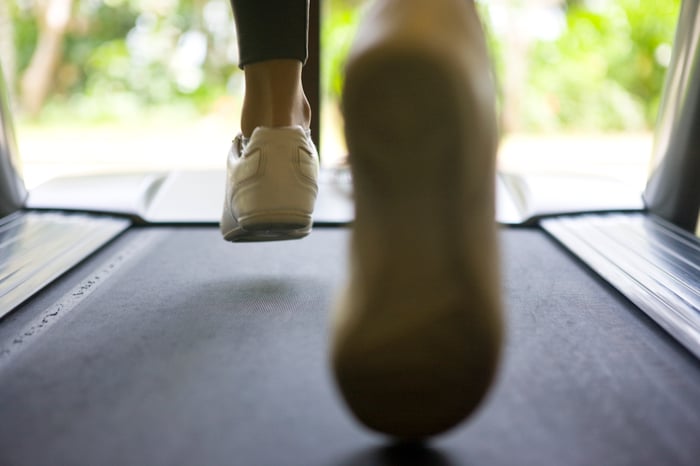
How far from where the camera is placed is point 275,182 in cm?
90

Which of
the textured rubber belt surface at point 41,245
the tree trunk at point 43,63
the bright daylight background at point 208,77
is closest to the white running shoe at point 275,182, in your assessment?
the textured rubber belt surface at point 41,245

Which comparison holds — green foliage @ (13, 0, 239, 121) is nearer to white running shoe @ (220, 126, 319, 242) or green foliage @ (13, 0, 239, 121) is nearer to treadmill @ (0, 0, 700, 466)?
treadmill @ (0, 0, 700, 466)

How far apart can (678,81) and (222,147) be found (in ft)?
8.55

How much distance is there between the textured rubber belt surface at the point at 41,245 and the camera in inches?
40.5

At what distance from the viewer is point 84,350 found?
783 mm

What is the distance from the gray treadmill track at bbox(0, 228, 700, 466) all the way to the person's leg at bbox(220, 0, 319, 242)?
0.14m

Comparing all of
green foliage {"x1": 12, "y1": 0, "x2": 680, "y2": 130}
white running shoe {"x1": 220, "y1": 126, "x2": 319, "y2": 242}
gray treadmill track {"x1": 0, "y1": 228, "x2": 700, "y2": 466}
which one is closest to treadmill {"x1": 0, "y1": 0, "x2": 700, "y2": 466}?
gray treadmill track {"x1": 0, "y1": 228, "x2": 700, "y2": 466}

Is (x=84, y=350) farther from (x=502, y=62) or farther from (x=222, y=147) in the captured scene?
(x=502, y=62)

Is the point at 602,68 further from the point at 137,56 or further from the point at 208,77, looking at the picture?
the point at 137,56

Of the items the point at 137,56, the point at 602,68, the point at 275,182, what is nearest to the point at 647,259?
the point at 275,182

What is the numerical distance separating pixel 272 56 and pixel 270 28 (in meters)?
0.04

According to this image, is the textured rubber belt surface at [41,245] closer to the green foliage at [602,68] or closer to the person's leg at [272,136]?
the person's leg at [272,136]

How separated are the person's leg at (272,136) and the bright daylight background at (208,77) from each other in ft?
7.32

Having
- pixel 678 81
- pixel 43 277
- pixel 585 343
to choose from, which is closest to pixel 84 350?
pixel 43 277
